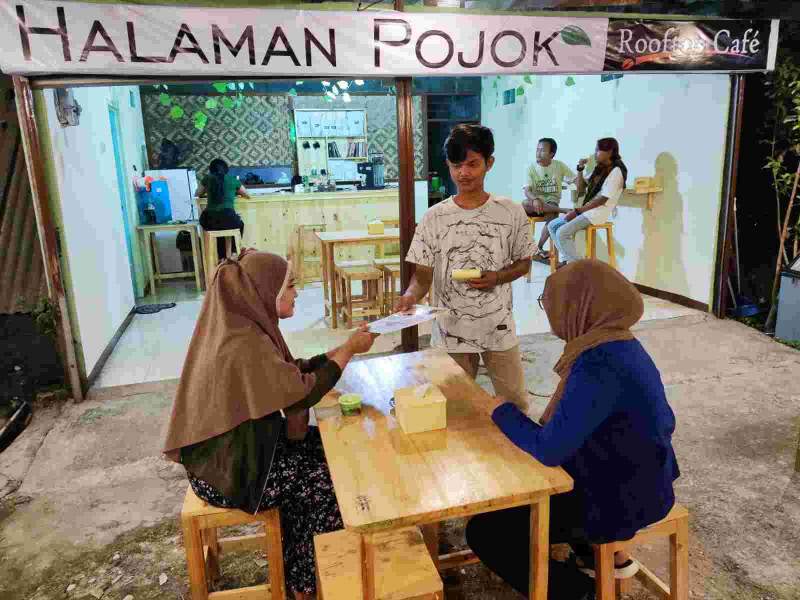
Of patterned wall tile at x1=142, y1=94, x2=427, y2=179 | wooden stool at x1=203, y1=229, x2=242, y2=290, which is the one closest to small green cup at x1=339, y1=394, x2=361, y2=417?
wooden stool at x1=203, y1=229, x2=242, y2=290

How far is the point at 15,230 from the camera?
3.62 m

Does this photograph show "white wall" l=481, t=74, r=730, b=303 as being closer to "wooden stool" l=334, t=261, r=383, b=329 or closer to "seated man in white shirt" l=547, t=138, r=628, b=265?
"seated man in white shirt" l=547, t=138, r=628, b=265

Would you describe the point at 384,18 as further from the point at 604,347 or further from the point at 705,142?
the point at 705,142

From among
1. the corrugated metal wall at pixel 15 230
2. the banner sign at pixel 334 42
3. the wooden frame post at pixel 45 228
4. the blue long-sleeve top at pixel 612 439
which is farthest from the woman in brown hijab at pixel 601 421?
the corrugated metal wall at pixel 15 230

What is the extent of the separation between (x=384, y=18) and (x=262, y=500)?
2.96m

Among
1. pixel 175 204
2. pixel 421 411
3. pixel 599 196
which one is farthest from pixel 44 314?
pixel 599 196

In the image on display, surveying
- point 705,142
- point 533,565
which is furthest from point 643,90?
point 533,565

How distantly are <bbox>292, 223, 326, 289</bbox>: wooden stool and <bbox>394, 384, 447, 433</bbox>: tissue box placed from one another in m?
5.59

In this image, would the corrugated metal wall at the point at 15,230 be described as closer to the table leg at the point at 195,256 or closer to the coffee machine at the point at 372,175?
the table leg at the point at 195,256

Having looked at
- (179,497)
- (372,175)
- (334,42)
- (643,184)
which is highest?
(334,42)

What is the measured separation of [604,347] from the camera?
1561mm

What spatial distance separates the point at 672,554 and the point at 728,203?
398 centimetres

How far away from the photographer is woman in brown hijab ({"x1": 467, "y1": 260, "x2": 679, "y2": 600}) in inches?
60.1

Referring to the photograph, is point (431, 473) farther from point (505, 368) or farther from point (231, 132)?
point (231, 132)
